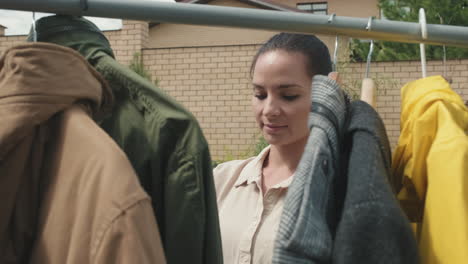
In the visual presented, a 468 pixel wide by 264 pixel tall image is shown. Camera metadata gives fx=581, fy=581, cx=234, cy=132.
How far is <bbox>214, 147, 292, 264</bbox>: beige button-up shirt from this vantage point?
67.6 inches

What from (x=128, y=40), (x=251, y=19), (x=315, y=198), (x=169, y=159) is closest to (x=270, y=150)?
(x=251, y=19)

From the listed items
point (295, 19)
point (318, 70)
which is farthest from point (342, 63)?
point (295, 19)

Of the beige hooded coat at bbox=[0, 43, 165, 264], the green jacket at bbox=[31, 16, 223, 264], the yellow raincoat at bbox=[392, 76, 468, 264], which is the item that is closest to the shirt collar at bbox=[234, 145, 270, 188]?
the yellow raincoat at bbox=[392, 76, 468, 264]

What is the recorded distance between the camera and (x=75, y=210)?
85 cm

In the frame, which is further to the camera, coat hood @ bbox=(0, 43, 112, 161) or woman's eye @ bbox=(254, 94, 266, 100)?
woman's eye @ bbox=(254, 94, 266, 100)

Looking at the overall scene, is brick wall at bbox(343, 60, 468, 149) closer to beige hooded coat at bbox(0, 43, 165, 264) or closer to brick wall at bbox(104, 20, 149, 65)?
brick wall at bbox(104, 20, 149, 65)

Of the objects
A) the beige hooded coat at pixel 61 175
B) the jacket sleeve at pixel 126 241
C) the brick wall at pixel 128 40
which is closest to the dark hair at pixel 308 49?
the beige hooded coat at pixel 61 175

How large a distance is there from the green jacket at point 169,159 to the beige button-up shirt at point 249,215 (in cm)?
72

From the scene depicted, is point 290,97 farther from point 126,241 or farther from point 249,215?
point 126,241

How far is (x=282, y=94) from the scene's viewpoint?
1707mm

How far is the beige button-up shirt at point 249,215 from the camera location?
5.63 feet

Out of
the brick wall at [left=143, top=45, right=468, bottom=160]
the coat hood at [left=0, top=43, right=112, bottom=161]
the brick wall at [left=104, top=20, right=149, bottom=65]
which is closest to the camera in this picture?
the coat hood at [left=0, top=43, right=112, bottom=161]

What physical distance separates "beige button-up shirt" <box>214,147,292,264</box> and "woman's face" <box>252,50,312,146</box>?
17 centimetres

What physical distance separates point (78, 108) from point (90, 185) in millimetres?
176
